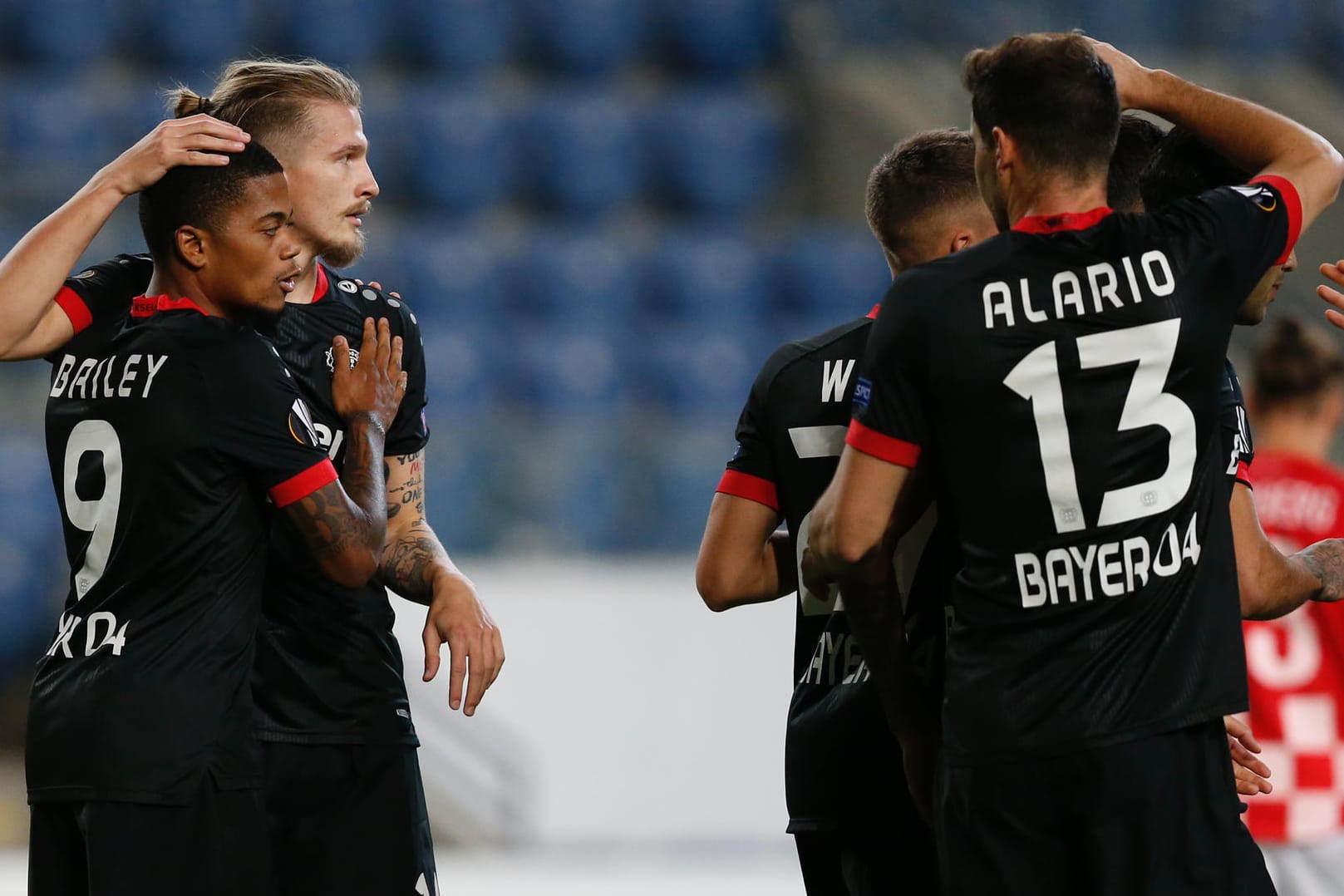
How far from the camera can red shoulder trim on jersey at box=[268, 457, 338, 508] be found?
280 cm

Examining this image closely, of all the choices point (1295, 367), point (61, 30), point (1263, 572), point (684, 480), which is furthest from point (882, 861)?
point (61, 30)

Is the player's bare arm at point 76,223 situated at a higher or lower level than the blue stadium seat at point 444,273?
lower

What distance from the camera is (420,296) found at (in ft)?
30.9

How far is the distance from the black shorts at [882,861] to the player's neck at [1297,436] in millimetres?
1745

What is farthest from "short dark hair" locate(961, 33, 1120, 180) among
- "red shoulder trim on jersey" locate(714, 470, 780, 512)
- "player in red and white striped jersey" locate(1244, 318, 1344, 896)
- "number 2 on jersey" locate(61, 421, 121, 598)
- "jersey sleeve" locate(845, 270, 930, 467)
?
"player in red and white striped jersey" locate(1244, 318, 1344, 896)

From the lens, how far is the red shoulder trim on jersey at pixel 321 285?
10.8 feet

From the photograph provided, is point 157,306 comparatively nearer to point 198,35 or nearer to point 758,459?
point 758,459

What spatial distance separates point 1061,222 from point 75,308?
1.66m

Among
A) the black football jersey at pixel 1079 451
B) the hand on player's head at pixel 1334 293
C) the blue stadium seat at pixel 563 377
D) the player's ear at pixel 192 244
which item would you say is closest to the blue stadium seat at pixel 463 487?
the blue stadium seat at pixel 563 377

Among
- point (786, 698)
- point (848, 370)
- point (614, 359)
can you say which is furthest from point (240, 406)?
point (614, 359)

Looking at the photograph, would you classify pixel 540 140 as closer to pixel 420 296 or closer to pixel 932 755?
pixel 420 296

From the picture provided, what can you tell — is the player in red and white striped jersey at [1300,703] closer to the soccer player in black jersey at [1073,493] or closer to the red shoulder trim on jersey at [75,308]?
the soccer player in black jersey at [1073,493]

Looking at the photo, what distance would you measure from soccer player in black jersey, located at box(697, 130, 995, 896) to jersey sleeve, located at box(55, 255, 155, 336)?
1.12m

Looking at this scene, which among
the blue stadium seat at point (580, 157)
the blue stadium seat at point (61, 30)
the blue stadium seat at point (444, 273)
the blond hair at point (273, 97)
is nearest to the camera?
the blond hair at point (273, 97)
